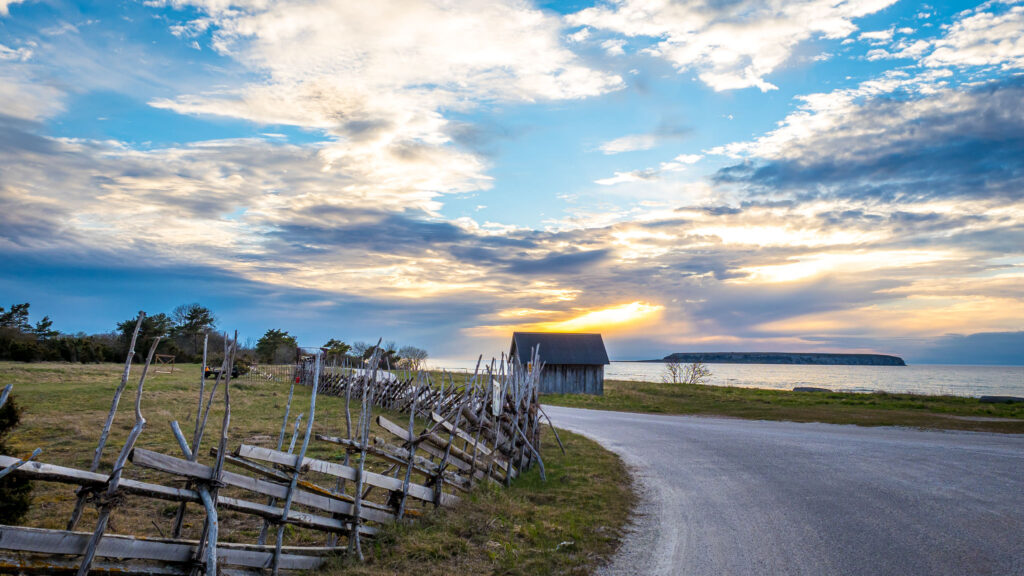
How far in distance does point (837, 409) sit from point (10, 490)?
28.9 m

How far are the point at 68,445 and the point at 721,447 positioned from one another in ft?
42.3

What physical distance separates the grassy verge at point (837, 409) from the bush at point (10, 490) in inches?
830

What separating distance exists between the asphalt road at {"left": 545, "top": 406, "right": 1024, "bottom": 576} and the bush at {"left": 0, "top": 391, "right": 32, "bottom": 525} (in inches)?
197

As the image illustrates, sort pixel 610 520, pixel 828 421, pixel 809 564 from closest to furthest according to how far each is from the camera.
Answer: pixel 809 564 < pixel 610 520 < pixel 828 421

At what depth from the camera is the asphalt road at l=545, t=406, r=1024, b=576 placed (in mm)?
5680

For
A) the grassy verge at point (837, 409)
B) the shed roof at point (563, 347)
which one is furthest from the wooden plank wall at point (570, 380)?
the grassy verge at point (837, 409)

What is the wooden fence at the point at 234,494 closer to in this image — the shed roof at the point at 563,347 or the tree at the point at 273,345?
the shed roof at the point at 563,347

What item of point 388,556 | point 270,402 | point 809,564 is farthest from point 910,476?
point 270,402

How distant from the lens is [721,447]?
43.0 feet

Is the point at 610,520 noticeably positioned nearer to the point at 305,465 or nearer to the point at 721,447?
the point at 305,465

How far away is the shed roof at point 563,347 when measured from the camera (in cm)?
3884

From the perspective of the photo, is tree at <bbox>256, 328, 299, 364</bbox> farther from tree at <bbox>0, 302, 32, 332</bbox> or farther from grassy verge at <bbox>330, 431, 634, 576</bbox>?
grassy verge at <bbox>330, 431, 634, 576</bbox>

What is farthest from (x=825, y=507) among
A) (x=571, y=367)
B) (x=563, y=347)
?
(x=563, y=347)

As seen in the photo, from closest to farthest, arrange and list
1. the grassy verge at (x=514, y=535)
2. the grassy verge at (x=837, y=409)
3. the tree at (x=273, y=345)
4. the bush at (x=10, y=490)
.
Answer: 1. the bush at (x=10, y=490)
2. the grassy verge at (x=514, y=535)
3. the grassy verge at (x=837, y=409)
4. the tree at (x=273, y=345)
